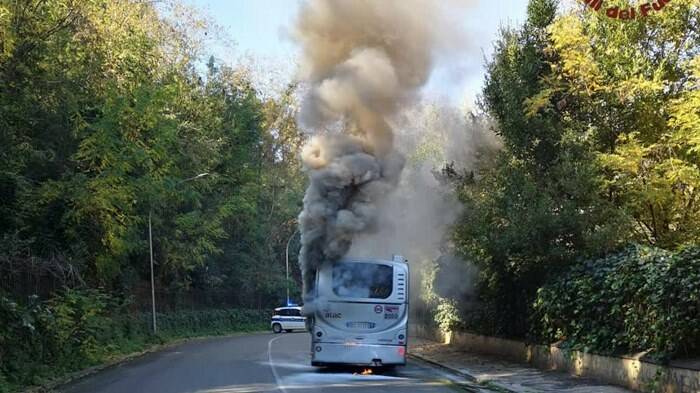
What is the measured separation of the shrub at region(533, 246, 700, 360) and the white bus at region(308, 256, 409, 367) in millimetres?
3646

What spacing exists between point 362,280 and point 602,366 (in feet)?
17.6

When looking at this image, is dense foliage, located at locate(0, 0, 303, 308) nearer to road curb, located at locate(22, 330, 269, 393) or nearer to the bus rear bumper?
road curb, located at locate(22, 330, 269, 393)

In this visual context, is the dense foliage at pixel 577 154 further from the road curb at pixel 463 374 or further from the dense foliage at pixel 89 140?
the dense foliage at pixel 89 140

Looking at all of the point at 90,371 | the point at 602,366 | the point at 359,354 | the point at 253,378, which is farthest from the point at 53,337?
the point at 602,366

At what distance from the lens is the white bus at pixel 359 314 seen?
55.3 feet

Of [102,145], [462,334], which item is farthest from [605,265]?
[102,145]

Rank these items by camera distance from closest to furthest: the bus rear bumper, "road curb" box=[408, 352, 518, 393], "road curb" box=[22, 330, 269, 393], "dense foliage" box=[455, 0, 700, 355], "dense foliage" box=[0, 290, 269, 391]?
"road curb" box=[408, 352, 518, 393] < "dense foliage" box=[0, 290, 269, 391] < "road curb" box=[22, 330, 269, 393] < the bus rear bumper < "dense foliage" box=[455, 0, 700, 355]

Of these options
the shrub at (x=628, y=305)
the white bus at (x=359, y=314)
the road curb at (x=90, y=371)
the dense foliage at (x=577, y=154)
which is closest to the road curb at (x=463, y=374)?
the white bus at (x=359, y=314)

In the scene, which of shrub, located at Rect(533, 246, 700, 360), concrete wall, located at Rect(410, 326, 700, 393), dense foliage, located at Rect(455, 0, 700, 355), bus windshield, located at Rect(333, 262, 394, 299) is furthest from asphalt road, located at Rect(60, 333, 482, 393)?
dense foliage, located at Rect(455, 0, 700, 355)

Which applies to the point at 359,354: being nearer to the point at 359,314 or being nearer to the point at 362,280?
the point at 359,314

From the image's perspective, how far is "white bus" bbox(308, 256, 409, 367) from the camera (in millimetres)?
16859

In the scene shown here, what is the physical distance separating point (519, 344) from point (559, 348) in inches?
122

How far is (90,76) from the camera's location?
1947 cm

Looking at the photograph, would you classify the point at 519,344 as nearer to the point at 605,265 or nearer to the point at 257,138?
the point at 605,265
